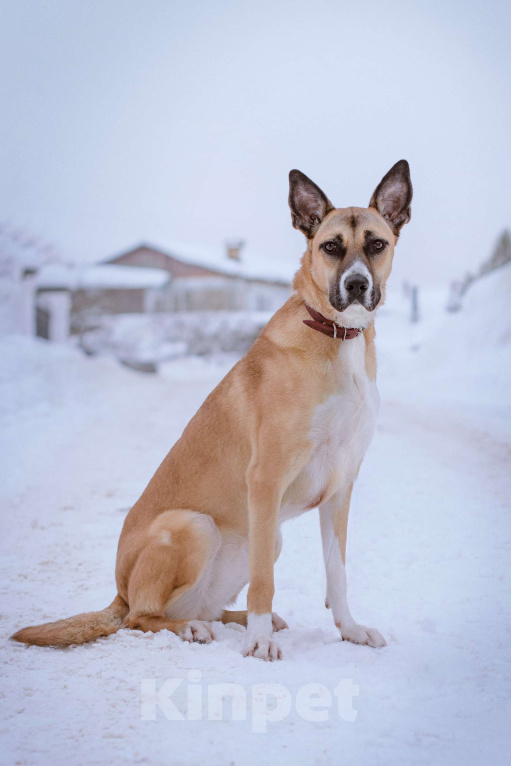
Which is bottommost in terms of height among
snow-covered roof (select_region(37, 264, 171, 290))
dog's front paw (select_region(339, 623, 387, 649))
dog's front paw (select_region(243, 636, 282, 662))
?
dog's front paw (select_region(339, 623, 387, 649))

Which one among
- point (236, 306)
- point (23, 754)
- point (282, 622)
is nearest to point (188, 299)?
point (236, 306)

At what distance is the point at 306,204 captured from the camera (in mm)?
2617

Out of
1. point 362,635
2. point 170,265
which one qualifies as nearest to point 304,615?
point 362,635

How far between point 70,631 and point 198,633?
45cm

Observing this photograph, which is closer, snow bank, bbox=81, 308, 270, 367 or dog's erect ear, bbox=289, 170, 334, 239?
dog's erect ear, bbox=289, 170, 334, 239

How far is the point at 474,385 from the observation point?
8828 millimetres

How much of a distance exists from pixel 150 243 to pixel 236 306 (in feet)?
5.30

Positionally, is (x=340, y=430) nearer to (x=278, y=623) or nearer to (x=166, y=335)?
(x=278, y=623)

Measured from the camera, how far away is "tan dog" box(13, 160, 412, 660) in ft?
7.72

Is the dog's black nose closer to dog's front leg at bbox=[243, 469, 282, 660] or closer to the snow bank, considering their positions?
dog's front leg at bbox=[243, 469, 282, 660]

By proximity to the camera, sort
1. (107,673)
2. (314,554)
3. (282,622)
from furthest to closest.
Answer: (314,554), (282,622), (107,673)

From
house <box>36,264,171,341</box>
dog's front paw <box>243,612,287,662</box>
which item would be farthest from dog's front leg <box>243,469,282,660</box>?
house <box>36,264,171,341</box>

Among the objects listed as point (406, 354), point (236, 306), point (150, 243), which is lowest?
point (406, 354)

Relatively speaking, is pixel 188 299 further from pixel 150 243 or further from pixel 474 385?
pixel 474 385
